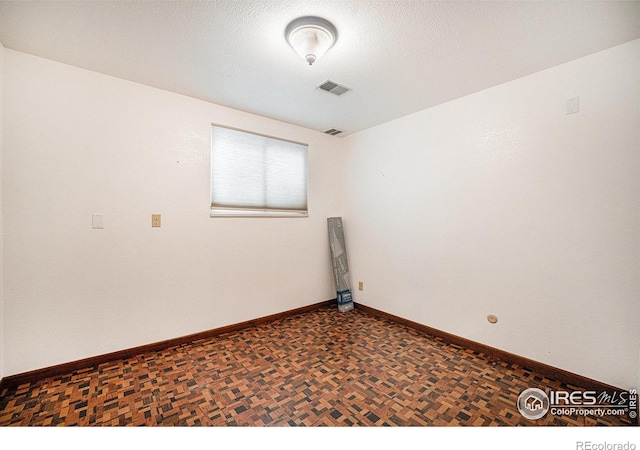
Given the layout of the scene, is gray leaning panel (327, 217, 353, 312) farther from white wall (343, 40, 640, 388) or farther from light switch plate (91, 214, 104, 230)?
light switch plate (91, 214, 104, 230)

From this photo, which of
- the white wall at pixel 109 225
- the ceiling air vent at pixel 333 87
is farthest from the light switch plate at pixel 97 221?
the ceiling air vent at pixel 333 87

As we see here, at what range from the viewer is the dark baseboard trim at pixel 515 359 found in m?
1.97

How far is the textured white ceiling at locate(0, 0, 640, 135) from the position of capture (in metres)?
1.59

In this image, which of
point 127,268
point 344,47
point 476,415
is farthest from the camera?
point 127,268

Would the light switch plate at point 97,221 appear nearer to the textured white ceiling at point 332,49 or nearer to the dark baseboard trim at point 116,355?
the dark baseboard trim at point 116,355

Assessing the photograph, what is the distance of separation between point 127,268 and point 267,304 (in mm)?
1485

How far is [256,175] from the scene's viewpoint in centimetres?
326

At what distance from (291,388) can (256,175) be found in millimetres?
2229

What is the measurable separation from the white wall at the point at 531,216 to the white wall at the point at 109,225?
5.98ft

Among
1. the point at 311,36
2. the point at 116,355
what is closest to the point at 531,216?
the point at 311,36

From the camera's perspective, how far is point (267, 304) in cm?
330

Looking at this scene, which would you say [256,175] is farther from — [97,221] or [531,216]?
[531,216]

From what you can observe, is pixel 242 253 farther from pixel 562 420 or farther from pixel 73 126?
pixel 562 420

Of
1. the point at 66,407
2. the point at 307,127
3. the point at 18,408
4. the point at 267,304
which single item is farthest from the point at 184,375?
the point at 307,127
